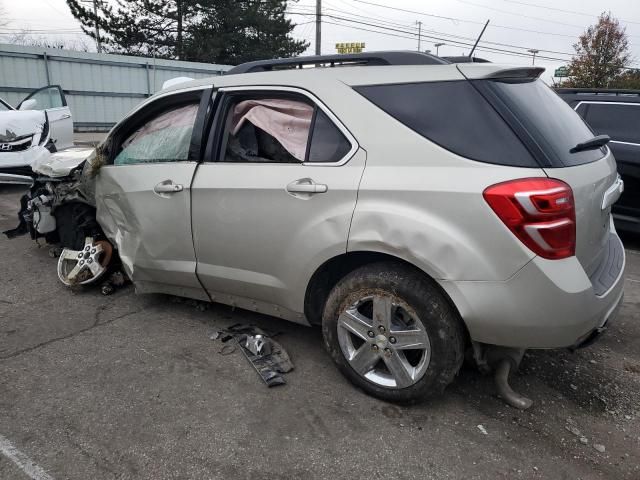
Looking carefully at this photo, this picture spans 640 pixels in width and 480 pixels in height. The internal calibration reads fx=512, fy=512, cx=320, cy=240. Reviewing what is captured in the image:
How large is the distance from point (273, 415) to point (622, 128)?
5.59m

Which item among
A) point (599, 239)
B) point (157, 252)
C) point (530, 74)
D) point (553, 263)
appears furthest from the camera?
point (157, 252)

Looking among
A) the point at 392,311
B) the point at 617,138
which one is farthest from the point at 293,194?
the point at 617,138

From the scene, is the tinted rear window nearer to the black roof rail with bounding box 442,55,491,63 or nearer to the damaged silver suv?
the damaged silver suv

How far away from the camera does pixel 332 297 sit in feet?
9.25

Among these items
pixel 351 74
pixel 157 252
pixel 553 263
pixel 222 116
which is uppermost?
pixel 351 74

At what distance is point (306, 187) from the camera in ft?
9.08

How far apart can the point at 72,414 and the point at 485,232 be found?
2253 mm

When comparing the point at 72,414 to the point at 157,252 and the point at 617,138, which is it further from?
the point at 617,138

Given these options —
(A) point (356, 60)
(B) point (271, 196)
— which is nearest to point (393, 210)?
(B) point (271, 196)

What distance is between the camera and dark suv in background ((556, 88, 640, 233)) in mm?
5805

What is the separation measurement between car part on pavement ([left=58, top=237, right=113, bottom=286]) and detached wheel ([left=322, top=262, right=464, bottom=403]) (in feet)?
7.63

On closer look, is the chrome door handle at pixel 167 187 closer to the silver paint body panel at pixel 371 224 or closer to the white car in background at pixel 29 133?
the silver paint body panel at pixel 371 224

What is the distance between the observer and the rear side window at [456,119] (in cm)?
235

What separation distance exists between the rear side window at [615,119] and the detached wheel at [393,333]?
469 cm
